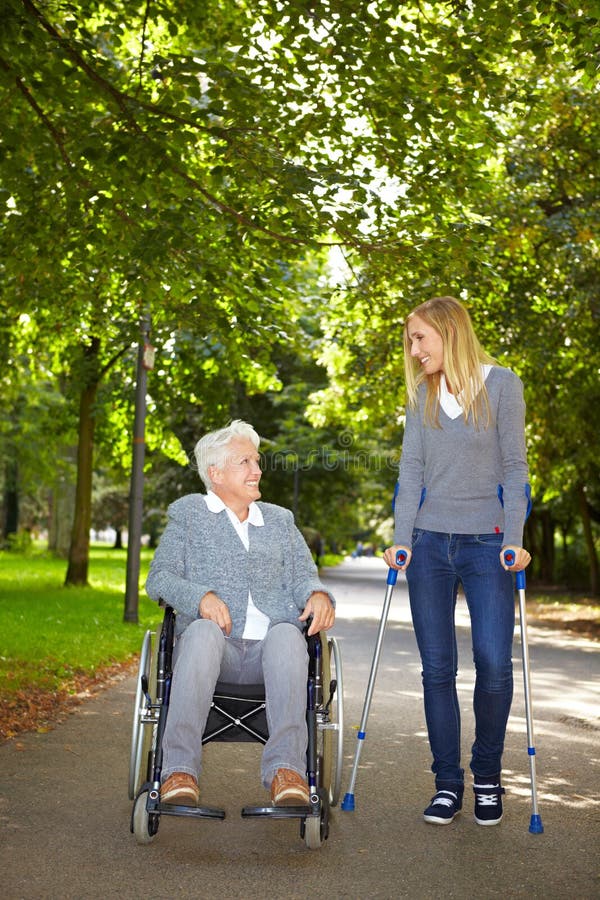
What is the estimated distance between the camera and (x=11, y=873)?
152 inches

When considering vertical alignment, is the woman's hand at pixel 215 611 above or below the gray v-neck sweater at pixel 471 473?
below

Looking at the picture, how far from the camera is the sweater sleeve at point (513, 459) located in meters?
4.71

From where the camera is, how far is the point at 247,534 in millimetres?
4906

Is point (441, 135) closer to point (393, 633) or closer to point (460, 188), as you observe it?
point (460, 188)

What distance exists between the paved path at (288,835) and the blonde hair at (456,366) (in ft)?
5.43

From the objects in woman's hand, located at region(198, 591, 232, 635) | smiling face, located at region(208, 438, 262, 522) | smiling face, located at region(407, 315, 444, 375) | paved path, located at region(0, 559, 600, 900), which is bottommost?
paved path, located at region(0, 559, 600, 900)

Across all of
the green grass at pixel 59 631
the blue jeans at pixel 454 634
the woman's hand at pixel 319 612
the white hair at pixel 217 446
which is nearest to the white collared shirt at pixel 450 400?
the blue jeans at pixel 454 634

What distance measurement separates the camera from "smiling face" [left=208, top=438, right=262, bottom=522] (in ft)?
16.2

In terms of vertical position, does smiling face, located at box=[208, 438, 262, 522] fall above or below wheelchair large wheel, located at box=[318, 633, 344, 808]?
above

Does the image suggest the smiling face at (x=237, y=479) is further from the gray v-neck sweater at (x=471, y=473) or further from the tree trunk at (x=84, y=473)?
the tree trunk at (x=84, y=473)

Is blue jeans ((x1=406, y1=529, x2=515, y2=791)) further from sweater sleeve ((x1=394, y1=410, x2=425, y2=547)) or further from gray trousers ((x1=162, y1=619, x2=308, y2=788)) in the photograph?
gray trousers ((x1=162, y1=619, x2=308, y2=788))

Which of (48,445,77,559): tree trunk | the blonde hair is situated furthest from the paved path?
(48,445,77,559): tree trunk

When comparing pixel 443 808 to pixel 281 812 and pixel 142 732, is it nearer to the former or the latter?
pixel 281 812

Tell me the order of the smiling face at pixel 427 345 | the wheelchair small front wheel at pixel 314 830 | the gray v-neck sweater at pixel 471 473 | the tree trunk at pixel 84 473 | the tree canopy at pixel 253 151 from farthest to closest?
the tree trunk at pixel 84 473, the tree canopy at pixel 253 151, the smiling face at pixel 427 345, the gray v-neck sweater at pixel 471 473, the wheelchair small front wheel at pixel 314 830
